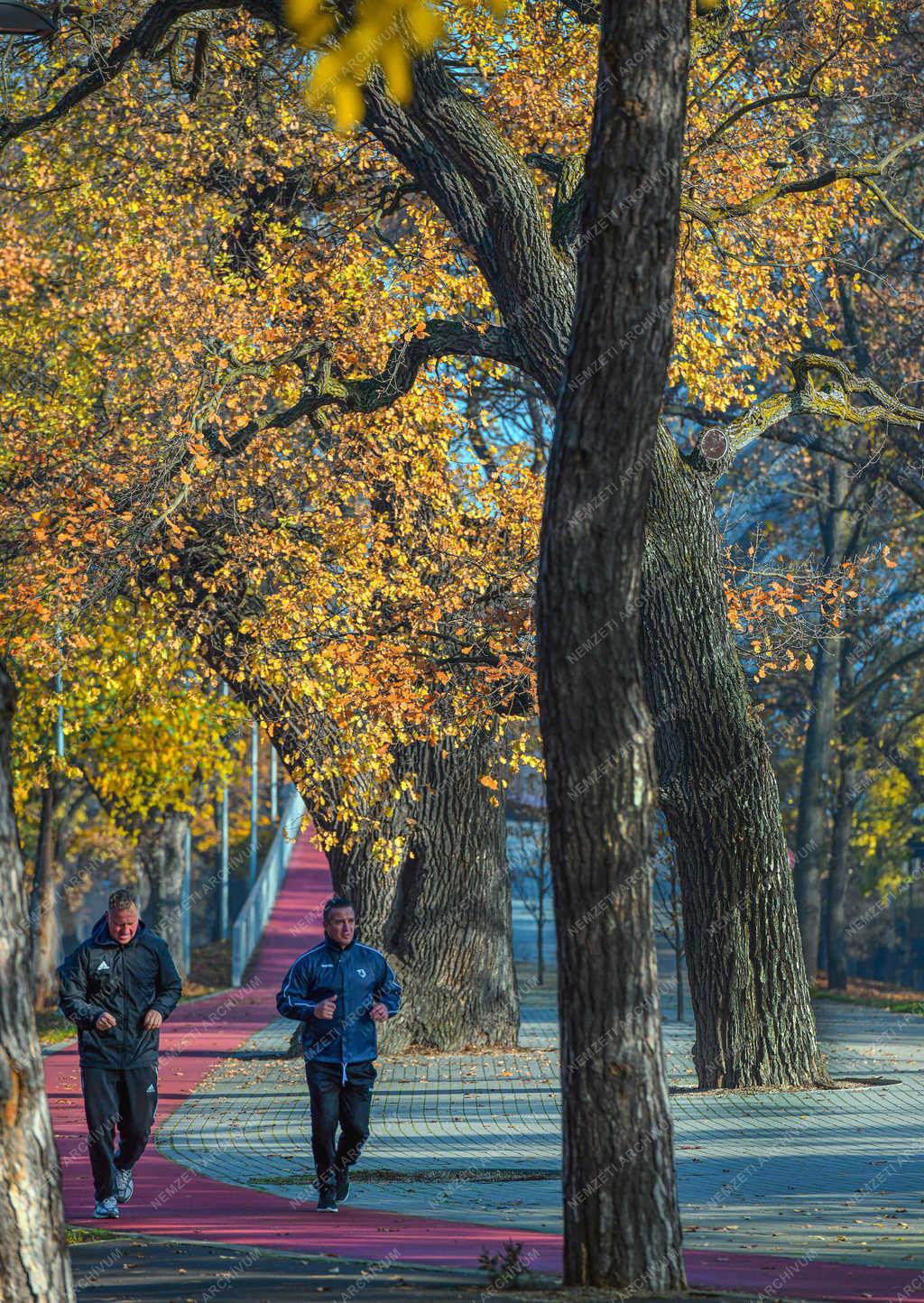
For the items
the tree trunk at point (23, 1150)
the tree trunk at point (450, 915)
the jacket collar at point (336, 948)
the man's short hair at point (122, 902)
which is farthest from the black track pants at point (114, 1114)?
the tree trunk at point (450, 915)

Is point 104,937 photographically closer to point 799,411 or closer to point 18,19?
point 18,19

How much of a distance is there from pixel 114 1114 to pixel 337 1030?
1.38m

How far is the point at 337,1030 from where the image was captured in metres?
9.49

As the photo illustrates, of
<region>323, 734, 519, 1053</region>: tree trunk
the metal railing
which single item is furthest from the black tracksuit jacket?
the metal railing

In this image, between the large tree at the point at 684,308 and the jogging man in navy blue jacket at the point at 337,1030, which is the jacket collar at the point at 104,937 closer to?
the jogging man in navy blue jacket at the point at 337,1030

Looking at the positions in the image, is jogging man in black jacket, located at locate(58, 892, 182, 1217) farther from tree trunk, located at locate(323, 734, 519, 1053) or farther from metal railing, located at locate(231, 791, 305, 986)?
metal railing, located at locate(231, 791, 305, 986)

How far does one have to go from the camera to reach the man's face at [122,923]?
963 centimetres

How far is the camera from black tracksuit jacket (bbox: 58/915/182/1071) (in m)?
9.60

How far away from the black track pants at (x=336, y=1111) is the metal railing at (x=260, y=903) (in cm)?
1252

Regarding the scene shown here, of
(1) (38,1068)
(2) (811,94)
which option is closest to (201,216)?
(2) (811,94)

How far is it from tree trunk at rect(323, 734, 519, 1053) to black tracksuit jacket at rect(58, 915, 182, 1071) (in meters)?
9.94

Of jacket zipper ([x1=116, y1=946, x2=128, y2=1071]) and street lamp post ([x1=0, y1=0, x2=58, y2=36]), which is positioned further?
jacket zipper ([x1=116, y1=946, x2=128, y2=1071])

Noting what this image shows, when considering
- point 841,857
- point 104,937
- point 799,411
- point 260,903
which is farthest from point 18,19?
point 260,903

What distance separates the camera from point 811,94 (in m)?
14.5
